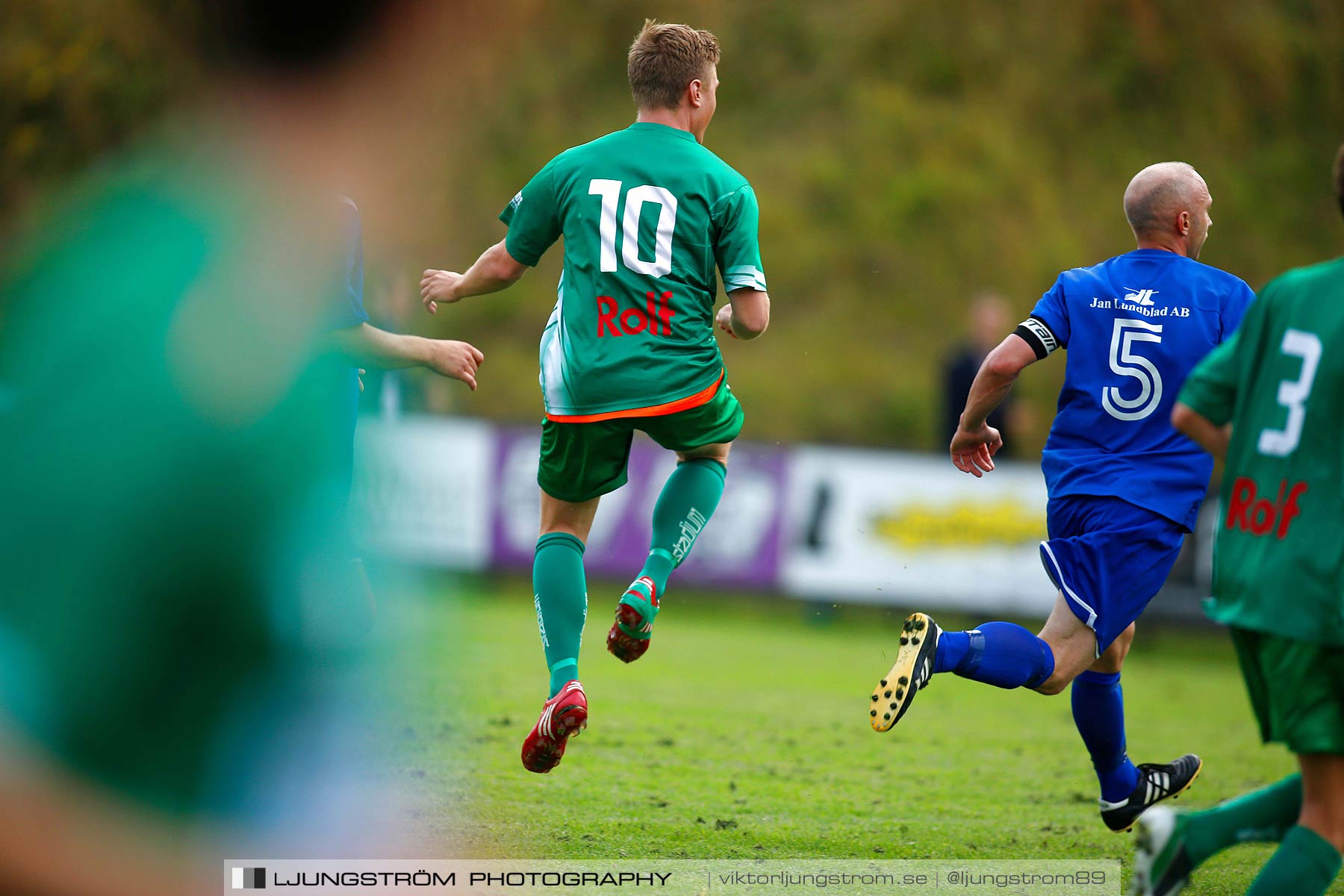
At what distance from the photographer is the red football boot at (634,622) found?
15.0 ft

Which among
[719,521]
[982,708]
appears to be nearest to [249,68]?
[719,521]

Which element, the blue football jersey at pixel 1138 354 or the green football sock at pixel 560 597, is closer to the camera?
the blue football jersey at pixel 1138 354

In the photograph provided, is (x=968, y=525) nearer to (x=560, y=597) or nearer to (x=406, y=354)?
(x=560, y=597)

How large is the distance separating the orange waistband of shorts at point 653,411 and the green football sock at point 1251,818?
2030 mm

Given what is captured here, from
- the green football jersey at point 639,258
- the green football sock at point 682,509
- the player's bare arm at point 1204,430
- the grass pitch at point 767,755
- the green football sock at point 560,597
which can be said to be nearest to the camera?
the player's bare arm at point 1204,430

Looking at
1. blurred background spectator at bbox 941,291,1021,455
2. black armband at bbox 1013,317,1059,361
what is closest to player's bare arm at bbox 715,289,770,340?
black armband at bbox 1013,317,1059,361

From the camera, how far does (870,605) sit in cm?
1232

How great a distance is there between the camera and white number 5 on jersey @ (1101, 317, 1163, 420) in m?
4.51

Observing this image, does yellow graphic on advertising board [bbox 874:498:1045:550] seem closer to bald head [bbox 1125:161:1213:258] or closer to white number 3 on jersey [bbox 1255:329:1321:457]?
bald head [bbox 1125:161:1213:258]

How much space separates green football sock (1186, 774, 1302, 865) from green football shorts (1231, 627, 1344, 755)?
33cm

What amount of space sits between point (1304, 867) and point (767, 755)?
3.36 metres

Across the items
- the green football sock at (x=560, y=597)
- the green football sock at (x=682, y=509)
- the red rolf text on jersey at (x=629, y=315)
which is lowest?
the green football sock at (x=560, y=597)

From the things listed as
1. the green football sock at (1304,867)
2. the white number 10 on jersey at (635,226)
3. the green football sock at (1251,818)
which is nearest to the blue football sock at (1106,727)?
the green football sock at (1251,818)

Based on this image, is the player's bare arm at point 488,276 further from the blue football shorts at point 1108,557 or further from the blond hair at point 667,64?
the blue football shorts at point 1108,557
